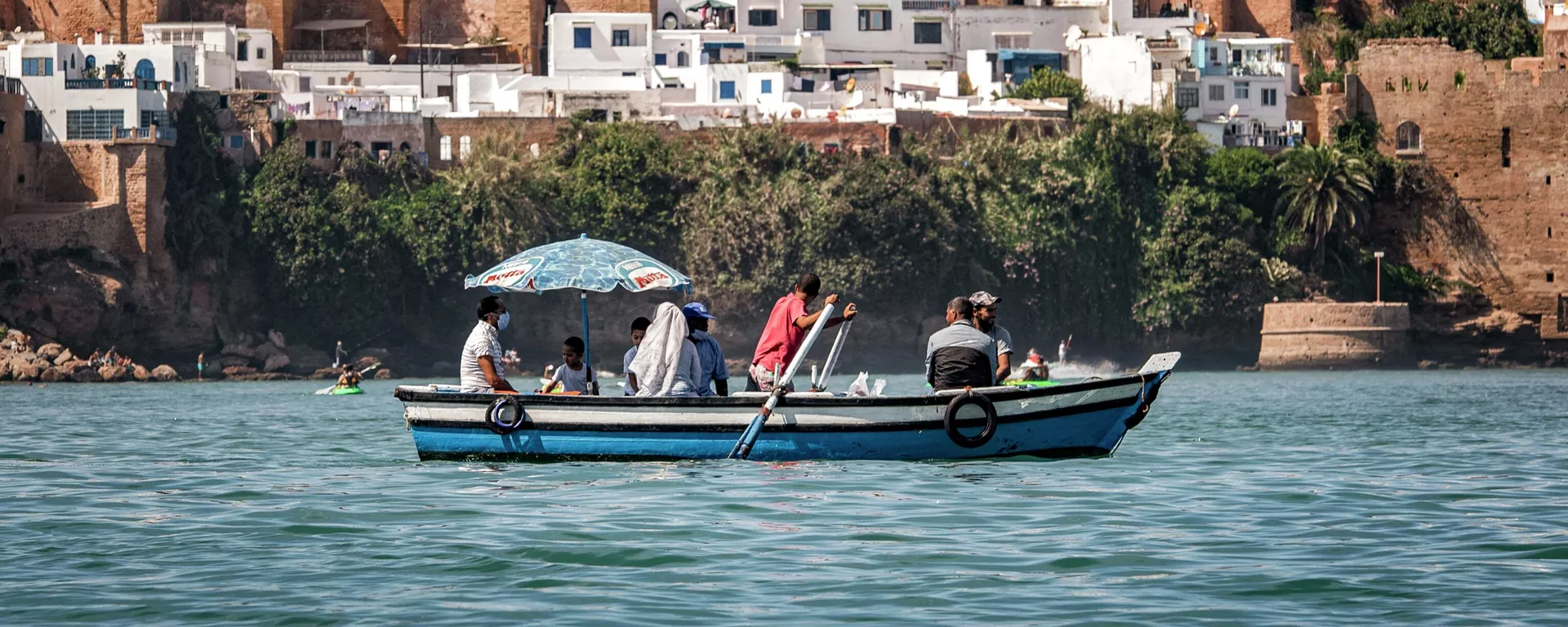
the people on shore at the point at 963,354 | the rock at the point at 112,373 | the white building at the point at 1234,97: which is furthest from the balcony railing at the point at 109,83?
the people on shore at the point at 963,354

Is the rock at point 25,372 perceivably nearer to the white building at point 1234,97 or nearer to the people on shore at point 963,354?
the white building at point 1234,97

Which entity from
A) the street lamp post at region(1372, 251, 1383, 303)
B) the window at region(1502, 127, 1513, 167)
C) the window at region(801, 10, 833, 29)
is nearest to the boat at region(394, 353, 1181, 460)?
the street lamp post at region(1372, 251, 1383, 303)

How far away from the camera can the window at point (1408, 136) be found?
2997 inches

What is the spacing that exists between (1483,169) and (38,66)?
42.5m

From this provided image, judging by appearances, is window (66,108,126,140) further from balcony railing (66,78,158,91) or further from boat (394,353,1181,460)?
boat (394,353,1181,460)

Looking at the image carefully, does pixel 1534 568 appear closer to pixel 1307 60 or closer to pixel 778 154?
pixel 778 154

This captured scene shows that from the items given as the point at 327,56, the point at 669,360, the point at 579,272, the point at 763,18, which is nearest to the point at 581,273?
the point at 579,272

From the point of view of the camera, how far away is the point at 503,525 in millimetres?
16984

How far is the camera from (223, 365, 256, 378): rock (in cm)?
6378

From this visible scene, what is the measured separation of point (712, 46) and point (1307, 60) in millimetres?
20255

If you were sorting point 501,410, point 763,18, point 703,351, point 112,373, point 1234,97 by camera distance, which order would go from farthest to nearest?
point 763,18 → point 1234,97 → point 112,373 → point 703,351 → point 501,410

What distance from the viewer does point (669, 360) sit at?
845 inches

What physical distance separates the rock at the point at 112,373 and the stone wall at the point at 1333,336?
1232 inches

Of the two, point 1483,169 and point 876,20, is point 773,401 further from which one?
point 876,20
